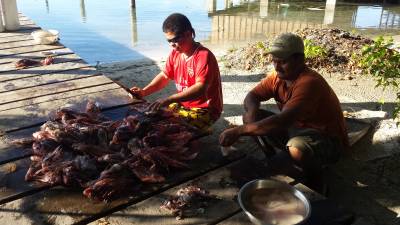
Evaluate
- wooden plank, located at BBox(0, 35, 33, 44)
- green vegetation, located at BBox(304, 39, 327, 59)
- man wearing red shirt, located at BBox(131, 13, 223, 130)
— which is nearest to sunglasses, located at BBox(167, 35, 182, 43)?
man wearing red shirt, located at BBox(131, 13, 223, 130)

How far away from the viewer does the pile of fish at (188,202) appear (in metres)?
2.60

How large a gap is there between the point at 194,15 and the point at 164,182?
15743 millimetres

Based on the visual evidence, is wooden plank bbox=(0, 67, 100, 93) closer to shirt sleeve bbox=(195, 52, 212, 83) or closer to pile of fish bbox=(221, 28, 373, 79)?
shirt sleeve bbox=(195, 52, 212, 83)

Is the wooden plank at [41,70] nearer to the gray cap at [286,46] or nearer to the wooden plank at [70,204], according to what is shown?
the wooden plank at [70,204]

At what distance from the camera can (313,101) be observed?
346cm

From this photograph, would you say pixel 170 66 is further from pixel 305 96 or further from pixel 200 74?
pixel 305 96

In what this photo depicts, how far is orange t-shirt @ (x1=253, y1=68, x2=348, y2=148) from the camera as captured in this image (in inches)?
135

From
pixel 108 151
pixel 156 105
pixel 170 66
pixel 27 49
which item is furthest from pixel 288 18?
pixel 108 151

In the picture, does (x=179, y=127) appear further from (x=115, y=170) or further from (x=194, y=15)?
(x=194, y=15)

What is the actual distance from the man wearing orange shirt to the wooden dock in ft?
1.09

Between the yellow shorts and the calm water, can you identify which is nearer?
the yellow shorts

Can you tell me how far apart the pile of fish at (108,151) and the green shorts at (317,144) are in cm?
96

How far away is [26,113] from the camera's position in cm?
419

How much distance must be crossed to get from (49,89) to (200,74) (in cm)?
207
